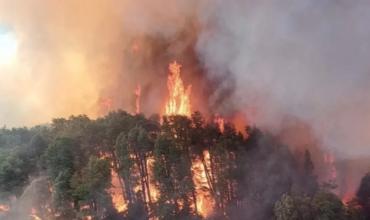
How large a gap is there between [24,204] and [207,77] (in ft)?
42.7

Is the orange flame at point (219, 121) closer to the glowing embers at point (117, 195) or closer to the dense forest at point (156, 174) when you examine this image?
the dense forest at point (156, 174)

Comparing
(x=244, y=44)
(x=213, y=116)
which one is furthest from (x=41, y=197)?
(x=244, y=44)

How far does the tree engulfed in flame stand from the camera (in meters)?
31.7

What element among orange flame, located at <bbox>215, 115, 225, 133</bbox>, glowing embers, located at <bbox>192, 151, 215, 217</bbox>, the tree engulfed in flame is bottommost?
glowing embers, located at <bbox>192, 151, 215, 217</bbox>

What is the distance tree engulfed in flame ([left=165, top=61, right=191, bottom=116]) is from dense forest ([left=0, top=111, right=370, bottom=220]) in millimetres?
5426

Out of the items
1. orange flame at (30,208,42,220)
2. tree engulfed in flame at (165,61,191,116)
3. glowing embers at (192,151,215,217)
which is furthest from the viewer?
tree engulfed in flame at (165,61,191,116)

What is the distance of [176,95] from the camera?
32375mm

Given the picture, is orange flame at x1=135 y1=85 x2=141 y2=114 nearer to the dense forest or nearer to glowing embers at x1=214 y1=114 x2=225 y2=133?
glowing embers at x1=214 y1=114 x2=225 y2=133

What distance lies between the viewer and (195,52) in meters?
33.0

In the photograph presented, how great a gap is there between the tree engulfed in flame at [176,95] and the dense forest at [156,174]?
17.8 feet

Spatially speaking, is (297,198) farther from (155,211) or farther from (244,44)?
(244,44)

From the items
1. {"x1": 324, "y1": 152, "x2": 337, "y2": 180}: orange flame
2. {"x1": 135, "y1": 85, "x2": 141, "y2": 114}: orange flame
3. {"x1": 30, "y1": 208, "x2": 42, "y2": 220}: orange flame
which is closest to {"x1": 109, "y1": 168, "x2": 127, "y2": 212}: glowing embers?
{"x1": 30, "y1": 208, "x2": 42, "y2": 220}: orange flame

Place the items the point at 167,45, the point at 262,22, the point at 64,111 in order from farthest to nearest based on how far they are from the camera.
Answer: the point at 64,111, the point at 167,45, the point at 262,22

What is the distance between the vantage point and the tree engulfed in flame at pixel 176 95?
3166cm
